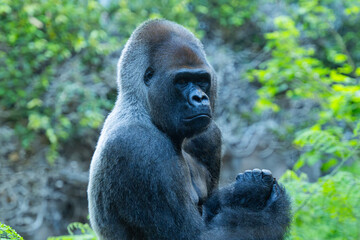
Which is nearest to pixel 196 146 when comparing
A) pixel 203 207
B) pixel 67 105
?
pixel 203 207

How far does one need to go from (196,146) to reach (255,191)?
2.81 feet

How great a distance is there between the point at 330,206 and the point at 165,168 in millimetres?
2180

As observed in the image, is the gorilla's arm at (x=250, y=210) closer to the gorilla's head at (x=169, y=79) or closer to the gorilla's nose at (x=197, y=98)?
the gorilla's head at (x=169, y=79)

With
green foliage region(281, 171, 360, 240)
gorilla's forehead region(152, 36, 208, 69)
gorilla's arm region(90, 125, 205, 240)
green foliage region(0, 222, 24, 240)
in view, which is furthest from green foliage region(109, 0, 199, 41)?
green foliage region(0, 222, 24, 240)

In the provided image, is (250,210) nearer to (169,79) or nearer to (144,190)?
(144,190)

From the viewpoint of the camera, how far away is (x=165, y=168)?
3037mm

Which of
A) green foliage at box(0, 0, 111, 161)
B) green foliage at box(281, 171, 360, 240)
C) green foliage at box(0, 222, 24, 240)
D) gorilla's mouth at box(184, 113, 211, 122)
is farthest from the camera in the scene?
green foliage at box(0, 0, 111, 161)

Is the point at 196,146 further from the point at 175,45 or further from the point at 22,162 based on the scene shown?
the point at 22,162

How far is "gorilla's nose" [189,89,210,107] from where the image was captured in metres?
3.17

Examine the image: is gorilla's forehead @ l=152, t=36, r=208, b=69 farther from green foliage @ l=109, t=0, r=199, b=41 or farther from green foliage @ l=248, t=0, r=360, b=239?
green foliage @ l=109, t=0, r=199, b=41

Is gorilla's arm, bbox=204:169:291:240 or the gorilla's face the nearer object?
gorilla's arm, bbox=204:169:291:240

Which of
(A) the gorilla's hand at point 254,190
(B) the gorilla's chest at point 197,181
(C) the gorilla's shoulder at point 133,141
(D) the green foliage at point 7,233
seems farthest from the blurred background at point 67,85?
(D) the green foliage at point 7,233

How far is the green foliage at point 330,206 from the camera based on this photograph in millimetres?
4266

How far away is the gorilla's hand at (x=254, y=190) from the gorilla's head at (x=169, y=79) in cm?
51
